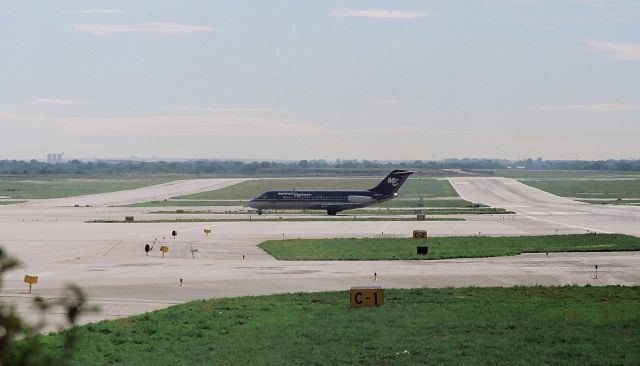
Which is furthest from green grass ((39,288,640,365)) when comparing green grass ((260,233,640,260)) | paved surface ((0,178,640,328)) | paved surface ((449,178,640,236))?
paved surface ((449,178,640,236))

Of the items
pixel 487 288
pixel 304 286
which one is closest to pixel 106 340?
pixel 304 286

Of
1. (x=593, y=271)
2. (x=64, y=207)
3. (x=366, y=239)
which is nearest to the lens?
(x=593, y=271)

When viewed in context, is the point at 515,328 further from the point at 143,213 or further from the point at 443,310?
the point at 143,213

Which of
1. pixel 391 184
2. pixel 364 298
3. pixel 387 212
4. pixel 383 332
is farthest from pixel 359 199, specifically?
pixel 383 332

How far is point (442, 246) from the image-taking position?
2830 inches

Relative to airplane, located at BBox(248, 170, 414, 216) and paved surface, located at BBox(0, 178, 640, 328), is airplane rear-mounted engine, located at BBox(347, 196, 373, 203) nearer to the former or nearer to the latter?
airplane, located at BBox(248, 170, 414, 216)

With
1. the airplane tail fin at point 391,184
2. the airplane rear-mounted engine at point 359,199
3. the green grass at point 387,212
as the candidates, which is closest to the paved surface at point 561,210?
the green grass at point 387,212

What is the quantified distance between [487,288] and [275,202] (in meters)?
76.6

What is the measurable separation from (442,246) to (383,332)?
1542 inches

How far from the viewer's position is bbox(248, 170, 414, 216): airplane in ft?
392

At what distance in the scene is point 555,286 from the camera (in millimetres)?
46906

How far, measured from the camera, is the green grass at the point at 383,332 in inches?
1144

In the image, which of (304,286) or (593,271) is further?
(593,271)

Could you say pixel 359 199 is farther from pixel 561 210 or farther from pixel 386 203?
pixel 561 210
